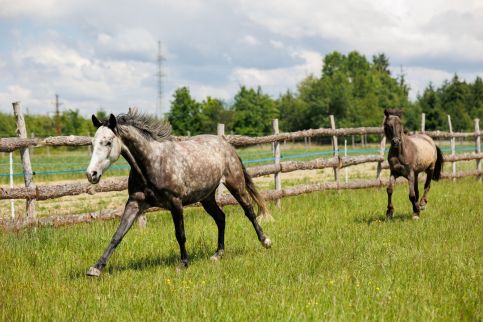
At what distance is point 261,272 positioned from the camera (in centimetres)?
617

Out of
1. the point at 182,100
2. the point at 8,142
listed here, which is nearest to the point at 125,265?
the point at 8,142

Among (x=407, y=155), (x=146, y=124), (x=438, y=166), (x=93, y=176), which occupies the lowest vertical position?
(x=438, y=166)

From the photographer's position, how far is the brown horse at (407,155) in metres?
10.5

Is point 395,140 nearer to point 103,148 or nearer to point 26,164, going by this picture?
point 103,148

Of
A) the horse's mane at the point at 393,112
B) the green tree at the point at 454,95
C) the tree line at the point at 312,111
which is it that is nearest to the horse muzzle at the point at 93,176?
the horse's mane at the point at 393,112

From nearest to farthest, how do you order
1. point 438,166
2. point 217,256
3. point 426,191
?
point 217,256 < point 426,191 < point 438,166

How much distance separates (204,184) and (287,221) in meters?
3.14

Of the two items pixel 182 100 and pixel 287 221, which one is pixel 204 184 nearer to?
pixel 287 221

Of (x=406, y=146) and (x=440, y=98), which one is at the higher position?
(x=440, y=98)

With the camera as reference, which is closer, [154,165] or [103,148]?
[103,148]

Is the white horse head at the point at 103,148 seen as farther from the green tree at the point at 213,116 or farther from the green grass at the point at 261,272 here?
the green tree at the point at 213,116

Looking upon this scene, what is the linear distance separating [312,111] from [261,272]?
65.8 meters

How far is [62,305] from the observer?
500 centimetres

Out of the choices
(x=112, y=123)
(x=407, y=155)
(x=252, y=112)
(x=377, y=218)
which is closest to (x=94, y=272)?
(x=112, y=123)
